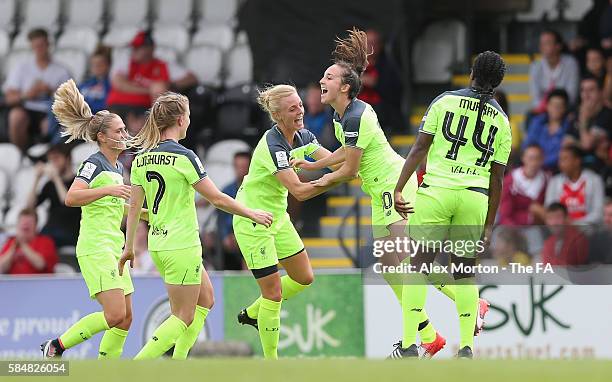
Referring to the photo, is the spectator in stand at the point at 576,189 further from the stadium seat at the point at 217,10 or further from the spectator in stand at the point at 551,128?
the stadium seat at the point at 217,10

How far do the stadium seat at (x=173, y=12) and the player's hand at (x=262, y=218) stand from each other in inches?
350

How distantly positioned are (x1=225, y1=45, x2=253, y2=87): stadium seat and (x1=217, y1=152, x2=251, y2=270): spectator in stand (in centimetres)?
254

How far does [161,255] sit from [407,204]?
1832 millimetres

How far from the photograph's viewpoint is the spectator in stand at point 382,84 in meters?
16.5

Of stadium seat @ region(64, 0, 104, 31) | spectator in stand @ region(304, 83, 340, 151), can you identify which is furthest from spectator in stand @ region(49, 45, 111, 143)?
spectator in stand @ region(304, 83, 340, 151)

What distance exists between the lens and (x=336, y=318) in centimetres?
1452

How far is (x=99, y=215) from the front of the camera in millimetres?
→ 11227

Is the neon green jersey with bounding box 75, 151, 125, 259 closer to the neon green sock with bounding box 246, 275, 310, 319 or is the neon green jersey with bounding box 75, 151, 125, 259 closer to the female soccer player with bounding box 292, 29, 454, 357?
the neon green sock with bounding box 246, 275, 310, 319

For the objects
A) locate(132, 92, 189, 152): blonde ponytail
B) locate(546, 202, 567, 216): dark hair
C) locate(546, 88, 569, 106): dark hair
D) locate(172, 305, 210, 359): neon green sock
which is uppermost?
locate(546, 88, 569, 106): dark hair

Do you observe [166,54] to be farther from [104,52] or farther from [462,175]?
[462,175]

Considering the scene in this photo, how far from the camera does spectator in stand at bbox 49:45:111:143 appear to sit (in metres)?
17.7

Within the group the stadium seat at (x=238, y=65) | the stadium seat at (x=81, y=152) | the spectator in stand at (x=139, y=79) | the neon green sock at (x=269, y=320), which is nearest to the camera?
the neon green sock at (x=269, y=320)

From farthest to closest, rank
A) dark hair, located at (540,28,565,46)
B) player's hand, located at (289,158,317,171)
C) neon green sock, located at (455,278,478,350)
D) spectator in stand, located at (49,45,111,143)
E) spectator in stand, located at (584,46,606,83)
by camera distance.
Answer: spectator in stand, located at (49,45,111,143), dark hair, located at (540,28,565,46), spectator in stand, located at (584,46,606,83), player's hand, located at (289,158,317,171), neon green sock, located at (455,278,478,350)

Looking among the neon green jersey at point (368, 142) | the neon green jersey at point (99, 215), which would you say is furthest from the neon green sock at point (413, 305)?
the neon green jersey at point (99, 215)
